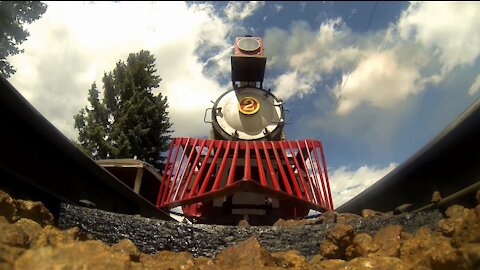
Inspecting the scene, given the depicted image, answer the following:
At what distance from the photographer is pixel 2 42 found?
12000mm

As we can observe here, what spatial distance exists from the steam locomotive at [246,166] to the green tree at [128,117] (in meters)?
5.95

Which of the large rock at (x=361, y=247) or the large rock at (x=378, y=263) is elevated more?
the large rock at (x=361, y=247)

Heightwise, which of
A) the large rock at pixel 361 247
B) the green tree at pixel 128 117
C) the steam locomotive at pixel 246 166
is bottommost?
the large rock at pixel 361 247

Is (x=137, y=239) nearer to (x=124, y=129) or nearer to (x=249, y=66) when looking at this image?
(x=249, y=66)

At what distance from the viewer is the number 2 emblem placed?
14133mm

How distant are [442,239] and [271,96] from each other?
11910mm

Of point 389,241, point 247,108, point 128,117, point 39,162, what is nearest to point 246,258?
point 389,241

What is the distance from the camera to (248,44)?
16.0m

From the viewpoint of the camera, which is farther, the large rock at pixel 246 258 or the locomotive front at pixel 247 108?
the locomotive front at pixel 247 108

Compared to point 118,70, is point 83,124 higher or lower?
lower

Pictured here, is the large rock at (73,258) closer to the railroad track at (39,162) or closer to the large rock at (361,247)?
the railroad track at (39,162)

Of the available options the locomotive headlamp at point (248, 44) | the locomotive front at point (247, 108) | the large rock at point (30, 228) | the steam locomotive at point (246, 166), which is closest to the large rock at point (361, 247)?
the large rock at point (30, 228)

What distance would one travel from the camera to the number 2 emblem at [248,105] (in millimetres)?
14133

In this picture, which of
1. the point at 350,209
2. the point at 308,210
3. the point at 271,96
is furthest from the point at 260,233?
the point at 271,96
